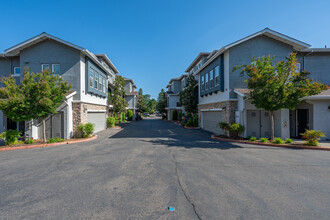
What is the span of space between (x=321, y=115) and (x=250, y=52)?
703cm

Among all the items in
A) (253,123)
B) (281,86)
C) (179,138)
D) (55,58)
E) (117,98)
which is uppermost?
(55,58)

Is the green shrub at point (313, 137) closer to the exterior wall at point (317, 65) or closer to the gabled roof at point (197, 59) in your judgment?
the exterior wall at point (317, 65)

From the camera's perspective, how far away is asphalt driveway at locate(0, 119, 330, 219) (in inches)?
121

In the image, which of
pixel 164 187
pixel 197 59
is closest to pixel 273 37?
pixel 197 59

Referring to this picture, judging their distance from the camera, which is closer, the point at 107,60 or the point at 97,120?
the point at 97,120

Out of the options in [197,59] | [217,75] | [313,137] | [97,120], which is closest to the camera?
[313,137]

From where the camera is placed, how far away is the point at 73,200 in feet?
11.5

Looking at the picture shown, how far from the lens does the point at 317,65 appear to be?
13.8 m

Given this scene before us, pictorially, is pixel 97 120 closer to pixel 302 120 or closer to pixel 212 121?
pixel 212 121

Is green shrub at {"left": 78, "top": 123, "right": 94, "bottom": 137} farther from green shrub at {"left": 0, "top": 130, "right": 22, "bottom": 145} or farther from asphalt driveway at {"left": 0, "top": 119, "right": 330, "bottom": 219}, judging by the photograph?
asphalt driveway at {"left": 0, "top": 119, "right": 330, "bottom": 219}

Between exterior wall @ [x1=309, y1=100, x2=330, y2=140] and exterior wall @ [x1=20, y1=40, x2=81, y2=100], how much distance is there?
1841 cm

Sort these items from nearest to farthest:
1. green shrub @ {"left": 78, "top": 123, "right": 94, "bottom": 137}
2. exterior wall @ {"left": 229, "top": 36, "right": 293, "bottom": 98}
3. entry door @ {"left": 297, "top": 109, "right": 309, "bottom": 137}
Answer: green shrub @ {"left": 78, "top": 123, "right": 94, "bottom": 137} → entry door @ {"left": 297, "top": 109, "right": 309, "bottom": 137} → exterior wall @ {"left": 229, "top": 36, "right": 293, "bottom": 98}

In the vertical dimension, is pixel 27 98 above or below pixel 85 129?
above

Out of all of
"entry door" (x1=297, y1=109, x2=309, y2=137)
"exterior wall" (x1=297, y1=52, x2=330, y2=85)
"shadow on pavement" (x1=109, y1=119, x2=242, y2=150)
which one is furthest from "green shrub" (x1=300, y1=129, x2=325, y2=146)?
"exterior wall" (x1=297, y1=52, x2=330, y2=85)
